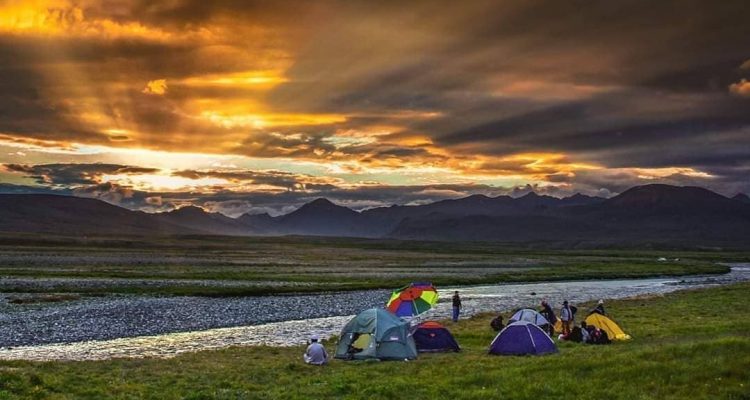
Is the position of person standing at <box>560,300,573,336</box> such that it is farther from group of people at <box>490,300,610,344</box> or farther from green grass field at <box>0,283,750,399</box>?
green grass field at <box>0,283,750,399</box>

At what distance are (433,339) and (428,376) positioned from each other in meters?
7.78

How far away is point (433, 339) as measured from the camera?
32.3 metres

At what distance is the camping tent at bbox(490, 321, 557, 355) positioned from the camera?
29.2m

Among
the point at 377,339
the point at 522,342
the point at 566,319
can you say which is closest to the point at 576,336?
the point at 566,319

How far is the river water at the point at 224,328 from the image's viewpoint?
36.5 m

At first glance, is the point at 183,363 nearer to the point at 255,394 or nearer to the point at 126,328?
the point at 255,394

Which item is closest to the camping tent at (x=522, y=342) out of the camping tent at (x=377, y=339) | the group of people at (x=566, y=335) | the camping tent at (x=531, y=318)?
the camping tent at (x=377, y=339)

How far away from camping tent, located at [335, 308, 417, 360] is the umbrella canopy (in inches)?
457

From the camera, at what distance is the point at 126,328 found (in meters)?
45.9

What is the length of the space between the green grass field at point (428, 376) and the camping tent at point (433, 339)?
1191 millimetres

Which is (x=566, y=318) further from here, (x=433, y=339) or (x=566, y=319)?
(x=433, y=339)

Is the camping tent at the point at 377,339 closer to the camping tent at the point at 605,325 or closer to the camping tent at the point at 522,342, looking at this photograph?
the camping tent at the point at 522,342

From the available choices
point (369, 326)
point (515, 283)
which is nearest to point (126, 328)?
point (369, 326)

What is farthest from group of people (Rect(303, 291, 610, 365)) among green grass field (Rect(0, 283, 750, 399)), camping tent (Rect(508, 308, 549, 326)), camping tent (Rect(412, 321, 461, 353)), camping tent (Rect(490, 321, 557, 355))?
camping tent (Rect(412, 321, 461, 353))
